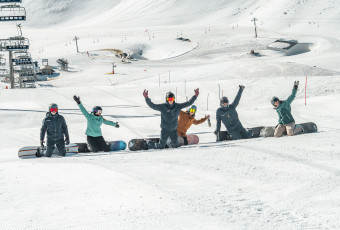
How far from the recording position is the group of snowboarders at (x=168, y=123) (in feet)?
31.8

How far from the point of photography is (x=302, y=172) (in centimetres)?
576

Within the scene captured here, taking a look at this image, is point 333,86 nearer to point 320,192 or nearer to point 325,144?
point 325,144

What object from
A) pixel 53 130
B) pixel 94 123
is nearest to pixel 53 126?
pixel 53 130

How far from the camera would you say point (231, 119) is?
10977 mm

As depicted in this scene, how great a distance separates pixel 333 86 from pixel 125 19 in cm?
12352

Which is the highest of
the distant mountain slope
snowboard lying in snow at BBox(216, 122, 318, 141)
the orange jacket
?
the distant mountain slope

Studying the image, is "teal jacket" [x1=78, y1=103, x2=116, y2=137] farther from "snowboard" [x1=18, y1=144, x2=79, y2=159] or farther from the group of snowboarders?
"snowboard" [x1=18, y1=144, x2=79, y2=159]

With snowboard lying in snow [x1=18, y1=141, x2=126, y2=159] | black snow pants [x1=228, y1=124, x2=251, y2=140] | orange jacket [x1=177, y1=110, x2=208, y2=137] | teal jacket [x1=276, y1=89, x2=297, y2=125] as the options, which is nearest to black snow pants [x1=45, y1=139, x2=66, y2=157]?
snowboard lying in snow [x1=18, y1=141, x2=126, y2=159]

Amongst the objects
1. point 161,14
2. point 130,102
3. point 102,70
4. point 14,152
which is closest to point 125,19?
point 161,14

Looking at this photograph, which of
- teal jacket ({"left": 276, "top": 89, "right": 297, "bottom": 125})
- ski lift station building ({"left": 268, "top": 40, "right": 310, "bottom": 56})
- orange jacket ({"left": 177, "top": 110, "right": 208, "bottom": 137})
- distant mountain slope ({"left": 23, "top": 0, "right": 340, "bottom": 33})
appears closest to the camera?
teal jacket ({"left": 276, "top": 89, "right": 297, "bottom": 125})

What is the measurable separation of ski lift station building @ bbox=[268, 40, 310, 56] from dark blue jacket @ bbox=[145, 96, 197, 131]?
55.4 m

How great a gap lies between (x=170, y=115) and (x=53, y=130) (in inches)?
122

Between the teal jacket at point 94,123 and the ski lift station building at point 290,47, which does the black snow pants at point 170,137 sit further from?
the ski lift station building at point 290,47

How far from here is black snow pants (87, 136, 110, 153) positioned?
10469 millimetres
